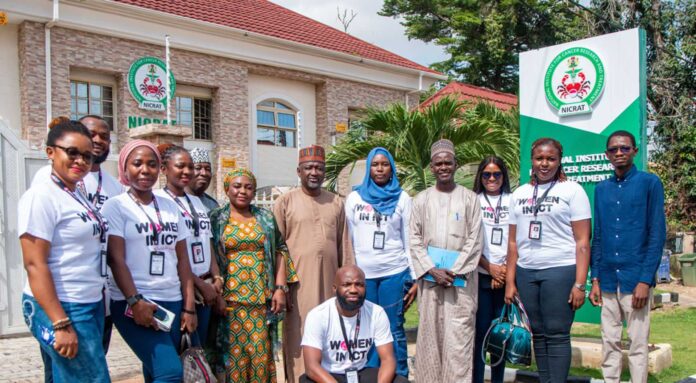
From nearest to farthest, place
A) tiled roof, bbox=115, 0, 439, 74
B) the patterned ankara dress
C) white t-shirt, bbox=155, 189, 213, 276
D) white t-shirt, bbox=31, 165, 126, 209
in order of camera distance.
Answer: white t-shirt, bbox=31, 165, 126, 209 → white t-shirt, bbox=155, 189, 213, 276 → the patterned ankara dress → tiled roof, bbox=115, 0, 439, 74

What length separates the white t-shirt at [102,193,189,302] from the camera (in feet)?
11.7

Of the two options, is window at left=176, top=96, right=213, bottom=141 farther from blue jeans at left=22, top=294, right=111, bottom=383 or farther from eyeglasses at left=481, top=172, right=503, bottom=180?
blue jeans at left=22, top=294, right=111, bottom=383

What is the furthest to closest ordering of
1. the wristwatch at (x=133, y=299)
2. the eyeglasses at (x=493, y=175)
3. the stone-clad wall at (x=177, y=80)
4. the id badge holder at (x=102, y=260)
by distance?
the stone-clad wall at (x=177, y=80) → the eyeglasses at (x=493, y=175) → the wristwatch at (x=133, y=299) → the id badge holder at (x=102, y=260)

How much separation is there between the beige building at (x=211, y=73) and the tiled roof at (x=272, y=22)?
7 centimetres

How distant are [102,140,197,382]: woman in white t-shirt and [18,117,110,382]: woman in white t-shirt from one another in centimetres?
22

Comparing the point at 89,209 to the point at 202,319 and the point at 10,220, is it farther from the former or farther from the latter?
the point at 10,220

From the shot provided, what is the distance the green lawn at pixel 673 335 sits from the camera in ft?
18.9

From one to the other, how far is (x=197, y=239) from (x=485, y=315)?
2384mm

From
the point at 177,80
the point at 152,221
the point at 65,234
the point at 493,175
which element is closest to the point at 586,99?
the point at 493,175

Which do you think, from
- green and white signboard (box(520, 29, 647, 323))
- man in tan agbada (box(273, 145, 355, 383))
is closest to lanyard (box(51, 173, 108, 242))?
man in tan agbada (box(273, 145, 355, 383))

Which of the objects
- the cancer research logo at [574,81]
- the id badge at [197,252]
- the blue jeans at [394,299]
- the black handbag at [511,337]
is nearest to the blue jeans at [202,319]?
the id badge at [197,252]

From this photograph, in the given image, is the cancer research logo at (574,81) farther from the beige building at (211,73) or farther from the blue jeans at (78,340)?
the beige building at (211,73)

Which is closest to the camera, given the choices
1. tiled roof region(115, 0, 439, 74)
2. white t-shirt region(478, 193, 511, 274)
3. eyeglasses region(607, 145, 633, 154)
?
eyeglasses region(607, 145, 633, 154)

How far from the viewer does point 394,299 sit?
4.96 metres
